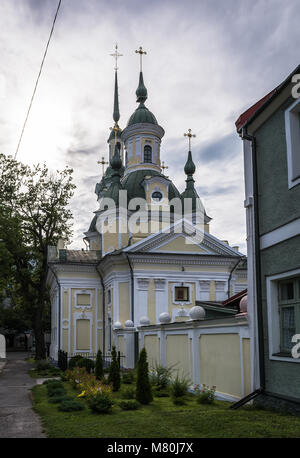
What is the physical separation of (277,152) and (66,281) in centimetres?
2350

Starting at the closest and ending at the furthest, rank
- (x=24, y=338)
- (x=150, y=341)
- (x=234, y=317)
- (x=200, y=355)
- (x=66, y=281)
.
Result: (x=234, y=317) < (x=200, y=355) < (x=150, y=341) < (x=66, y=281) < (x=24, y=338)

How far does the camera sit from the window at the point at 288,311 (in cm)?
897

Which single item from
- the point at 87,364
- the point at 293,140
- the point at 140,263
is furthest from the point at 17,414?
the point at 140,263

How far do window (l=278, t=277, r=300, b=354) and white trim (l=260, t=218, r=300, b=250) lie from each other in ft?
2.55

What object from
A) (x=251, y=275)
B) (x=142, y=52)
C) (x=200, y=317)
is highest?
(x=142, y=52)

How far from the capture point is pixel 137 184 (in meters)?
35.6

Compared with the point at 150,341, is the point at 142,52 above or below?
above

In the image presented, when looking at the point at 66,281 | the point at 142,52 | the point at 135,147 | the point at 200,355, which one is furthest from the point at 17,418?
the point at 142,52

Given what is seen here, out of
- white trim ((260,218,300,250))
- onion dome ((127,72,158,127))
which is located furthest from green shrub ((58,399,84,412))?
onion dome ((127,72,158,127))

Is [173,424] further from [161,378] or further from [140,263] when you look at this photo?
[140,263]

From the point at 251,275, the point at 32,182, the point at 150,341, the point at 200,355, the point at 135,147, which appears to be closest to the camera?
the point at 251,275

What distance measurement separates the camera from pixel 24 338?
63.2 m

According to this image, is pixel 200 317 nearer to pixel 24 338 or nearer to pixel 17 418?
pixel 17 418
